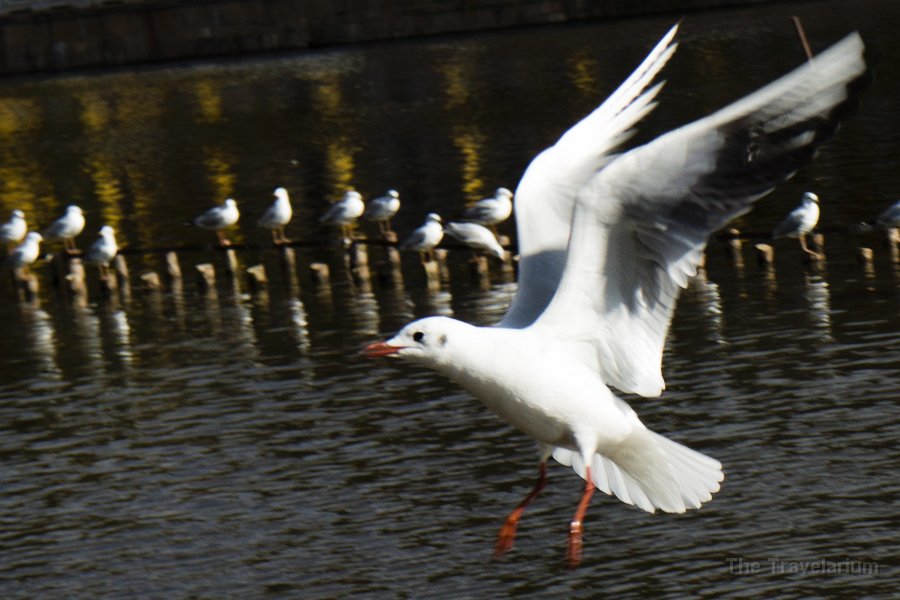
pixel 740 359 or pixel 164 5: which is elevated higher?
pixel 164 5

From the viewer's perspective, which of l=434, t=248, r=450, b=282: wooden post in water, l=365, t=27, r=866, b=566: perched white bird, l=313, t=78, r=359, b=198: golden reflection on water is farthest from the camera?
l=313, t=78, r=359, b=198: golden reflection on water

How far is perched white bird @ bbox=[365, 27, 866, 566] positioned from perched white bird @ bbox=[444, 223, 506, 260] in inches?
358

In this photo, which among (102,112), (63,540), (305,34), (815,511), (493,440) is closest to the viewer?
(815,511)

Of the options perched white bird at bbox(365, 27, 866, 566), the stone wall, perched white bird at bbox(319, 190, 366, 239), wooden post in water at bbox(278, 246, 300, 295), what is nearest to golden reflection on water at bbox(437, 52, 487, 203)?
perched white bird at bbox(319, 190, 366, 239)

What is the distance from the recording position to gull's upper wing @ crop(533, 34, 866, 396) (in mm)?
7465

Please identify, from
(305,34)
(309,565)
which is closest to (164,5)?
(305,34)

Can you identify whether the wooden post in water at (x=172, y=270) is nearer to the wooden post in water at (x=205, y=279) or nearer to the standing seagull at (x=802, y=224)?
the wooden post in water at (x=205, y=279)

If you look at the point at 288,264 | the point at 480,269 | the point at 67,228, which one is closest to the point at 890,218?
the point at 480,269

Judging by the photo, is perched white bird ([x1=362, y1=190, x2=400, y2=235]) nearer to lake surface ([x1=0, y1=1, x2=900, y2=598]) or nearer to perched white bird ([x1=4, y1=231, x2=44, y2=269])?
lake surface ([x1=0, y1=1, x2=900, y2=598])

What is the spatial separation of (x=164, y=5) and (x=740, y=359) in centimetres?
4319

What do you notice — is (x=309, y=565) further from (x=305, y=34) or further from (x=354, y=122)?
(x=305, y=34)

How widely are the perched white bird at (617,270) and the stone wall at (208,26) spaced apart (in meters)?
45.2

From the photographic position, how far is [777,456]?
11617 millimetres

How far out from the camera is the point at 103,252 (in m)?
20.8
